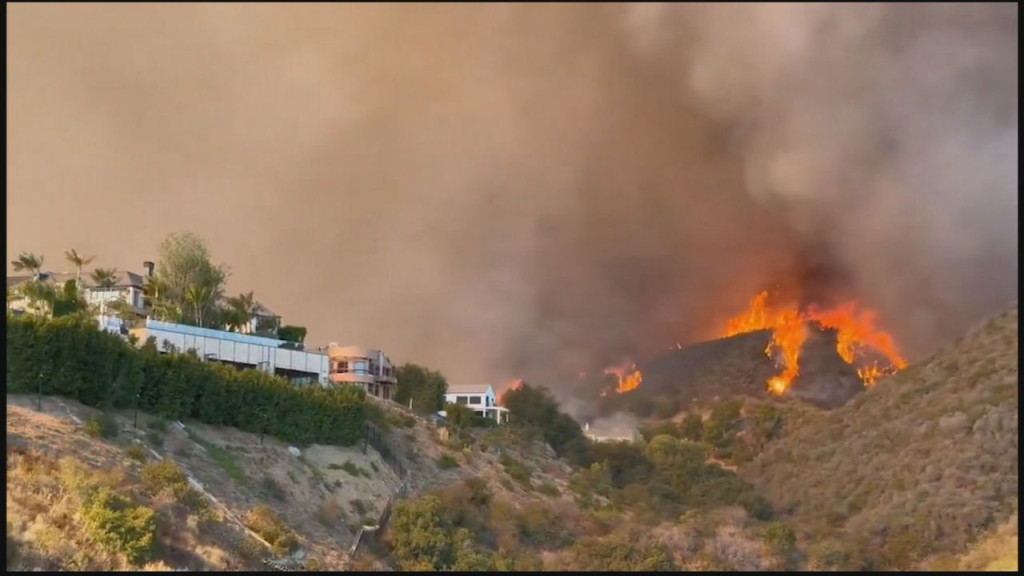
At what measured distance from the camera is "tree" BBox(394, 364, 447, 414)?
7181 centimetres

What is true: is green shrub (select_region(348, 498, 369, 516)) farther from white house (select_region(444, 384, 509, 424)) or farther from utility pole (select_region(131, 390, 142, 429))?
white house (select_region(444, 384, 509, 424))

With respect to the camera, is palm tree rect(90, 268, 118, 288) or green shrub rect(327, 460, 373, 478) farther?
palm tree rect(90, 268, 118, 288)

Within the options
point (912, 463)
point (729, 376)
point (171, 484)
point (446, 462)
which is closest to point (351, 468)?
point (446, 462)

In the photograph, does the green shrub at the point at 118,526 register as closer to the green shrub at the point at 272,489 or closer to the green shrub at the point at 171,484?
the green shrub at the point at 171,484

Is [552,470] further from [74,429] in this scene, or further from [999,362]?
[74,429]

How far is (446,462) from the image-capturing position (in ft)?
163

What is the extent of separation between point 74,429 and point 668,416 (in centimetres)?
7371

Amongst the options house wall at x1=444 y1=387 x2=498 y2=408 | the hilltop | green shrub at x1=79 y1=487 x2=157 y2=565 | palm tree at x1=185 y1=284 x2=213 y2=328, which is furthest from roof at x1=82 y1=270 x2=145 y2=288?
the hilltop

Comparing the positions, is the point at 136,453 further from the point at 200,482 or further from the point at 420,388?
the point at 420,388

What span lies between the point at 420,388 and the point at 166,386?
3774cm

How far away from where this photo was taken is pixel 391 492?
4153cm

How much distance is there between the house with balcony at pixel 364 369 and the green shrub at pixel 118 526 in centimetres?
4877

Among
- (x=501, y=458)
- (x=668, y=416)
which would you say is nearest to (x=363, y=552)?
(x=501, y=458)

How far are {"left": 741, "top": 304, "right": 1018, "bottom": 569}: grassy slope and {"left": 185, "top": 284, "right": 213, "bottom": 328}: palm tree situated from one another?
40386mm
